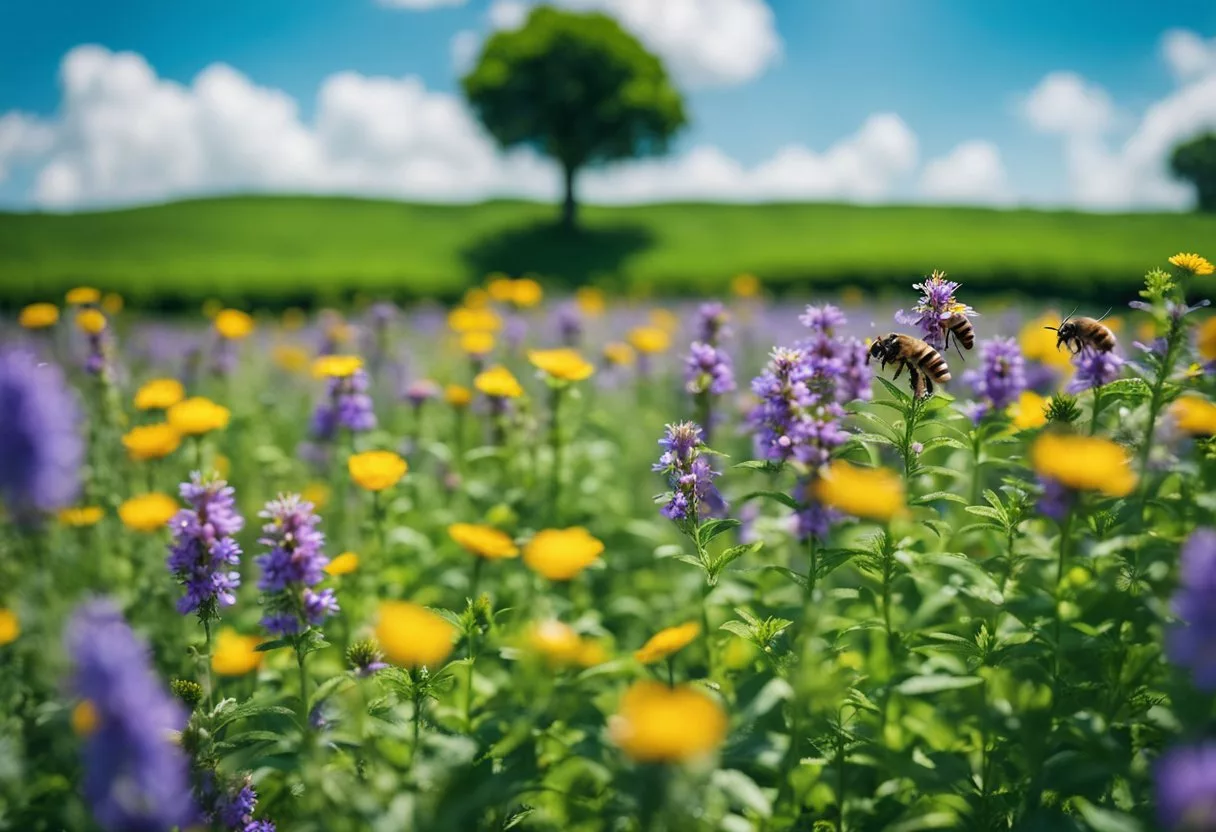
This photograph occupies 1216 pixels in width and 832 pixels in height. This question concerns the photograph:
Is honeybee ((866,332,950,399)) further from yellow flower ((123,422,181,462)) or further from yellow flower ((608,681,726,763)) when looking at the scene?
yellow flower ((123,422,181,462))

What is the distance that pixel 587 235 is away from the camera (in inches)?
1534

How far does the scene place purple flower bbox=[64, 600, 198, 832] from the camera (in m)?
1.30

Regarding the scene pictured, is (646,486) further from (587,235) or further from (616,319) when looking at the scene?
(587,235)

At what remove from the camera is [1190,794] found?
1218 millimetres

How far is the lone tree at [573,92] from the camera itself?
3788cm

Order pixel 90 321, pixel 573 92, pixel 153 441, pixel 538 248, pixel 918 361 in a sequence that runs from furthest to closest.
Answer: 1. pixel 573 92
2. pixel 538 248
3. pixel 90 321
4. pixel 153 441
5. pixel 918 361

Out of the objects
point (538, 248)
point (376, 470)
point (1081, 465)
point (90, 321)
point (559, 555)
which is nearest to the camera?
point (1081, 465)

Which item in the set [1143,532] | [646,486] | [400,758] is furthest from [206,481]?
[646,486]

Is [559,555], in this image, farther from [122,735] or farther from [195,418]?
[195,418]

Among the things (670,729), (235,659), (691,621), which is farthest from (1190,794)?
(235,659)

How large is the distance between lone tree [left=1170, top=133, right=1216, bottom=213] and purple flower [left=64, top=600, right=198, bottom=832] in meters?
6.36

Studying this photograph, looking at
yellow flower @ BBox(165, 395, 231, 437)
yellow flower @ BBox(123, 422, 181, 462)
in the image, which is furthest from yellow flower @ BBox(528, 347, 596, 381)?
yellow flower @ BBox(123, 422, 181, 462)

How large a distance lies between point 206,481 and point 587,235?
1484 inches

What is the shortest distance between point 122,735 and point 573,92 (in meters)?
39.4
